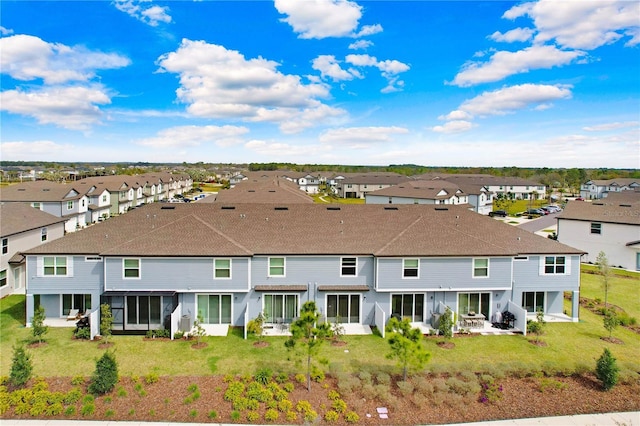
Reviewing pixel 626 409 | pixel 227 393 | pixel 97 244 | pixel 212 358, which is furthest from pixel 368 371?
pixel 97 244

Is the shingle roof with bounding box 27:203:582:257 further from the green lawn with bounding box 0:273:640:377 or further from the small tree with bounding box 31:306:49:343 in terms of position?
the green lawn with bounding box 0:273:640:377

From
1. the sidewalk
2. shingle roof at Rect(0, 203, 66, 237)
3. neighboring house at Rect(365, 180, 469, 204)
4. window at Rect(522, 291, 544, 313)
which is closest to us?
the sidewalk

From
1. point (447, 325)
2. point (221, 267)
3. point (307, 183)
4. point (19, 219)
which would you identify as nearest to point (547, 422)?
point (447, 325)

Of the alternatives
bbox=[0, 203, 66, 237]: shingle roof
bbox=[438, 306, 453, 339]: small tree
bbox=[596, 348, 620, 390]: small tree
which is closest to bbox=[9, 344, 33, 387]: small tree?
bbox=[0, 203, 66, 237]: shingle roof

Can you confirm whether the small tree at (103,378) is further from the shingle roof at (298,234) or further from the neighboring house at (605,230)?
the neighboring house at (605,230)

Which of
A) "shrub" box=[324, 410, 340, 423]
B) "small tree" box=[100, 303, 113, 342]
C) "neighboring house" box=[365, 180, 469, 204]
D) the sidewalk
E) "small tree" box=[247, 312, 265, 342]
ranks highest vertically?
"neighboring house" box=[365, 180, 469, 204]

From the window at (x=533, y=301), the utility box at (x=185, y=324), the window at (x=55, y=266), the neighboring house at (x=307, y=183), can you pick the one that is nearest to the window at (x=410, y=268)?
the window at (x=533, y=301)
